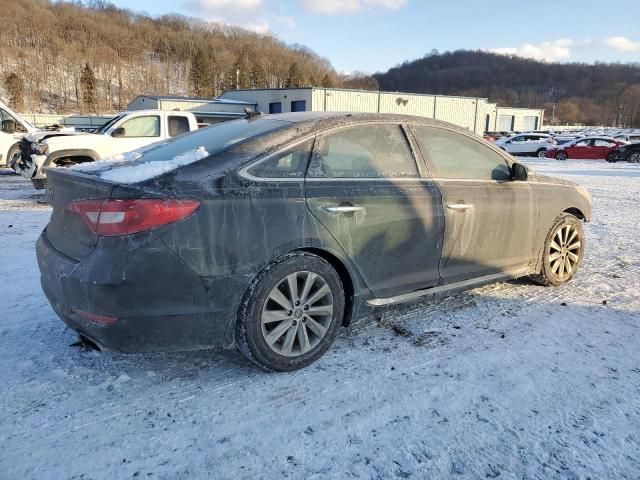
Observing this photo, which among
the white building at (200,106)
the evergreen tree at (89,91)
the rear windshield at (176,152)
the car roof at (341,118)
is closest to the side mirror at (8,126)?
the rear windshield at (176,152)

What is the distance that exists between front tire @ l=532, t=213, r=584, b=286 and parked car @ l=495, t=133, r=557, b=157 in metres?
26.7

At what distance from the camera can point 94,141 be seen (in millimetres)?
9414

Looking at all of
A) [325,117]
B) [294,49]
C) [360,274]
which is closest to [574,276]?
[360,274]

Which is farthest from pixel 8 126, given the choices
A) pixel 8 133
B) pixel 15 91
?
pixel 15 91

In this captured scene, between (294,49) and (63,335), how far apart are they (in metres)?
151

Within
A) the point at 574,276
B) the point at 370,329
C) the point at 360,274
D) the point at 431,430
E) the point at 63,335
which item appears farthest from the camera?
the point at 574,276

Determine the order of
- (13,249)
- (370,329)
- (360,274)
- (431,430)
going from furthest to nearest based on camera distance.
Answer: (13,249) → (370,329) → (360,274) → (431,430)

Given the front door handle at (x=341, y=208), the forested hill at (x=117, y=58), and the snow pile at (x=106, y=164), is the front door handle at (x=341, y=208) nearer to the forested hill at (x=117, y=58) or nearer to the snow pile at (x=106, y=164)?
the snow pile at (x=106, y=164)

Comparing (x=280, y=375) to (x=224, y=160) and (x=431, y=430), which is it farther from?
(x=224, y=160)

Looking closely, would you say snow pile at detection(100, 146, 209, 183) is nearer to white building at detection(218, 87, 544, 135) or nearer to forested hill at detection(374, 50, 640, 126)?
white building at detection(218, 87, 544, 135)

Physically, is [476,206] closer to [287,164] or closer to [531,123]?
[287,164]

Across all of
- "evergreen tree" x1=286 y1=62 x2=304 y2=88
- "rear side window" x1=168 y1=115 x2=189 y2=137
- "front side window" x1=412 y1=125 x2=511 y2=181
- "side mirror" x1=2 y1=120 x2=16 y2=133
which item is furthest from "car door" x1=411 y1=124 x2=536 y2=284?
"evergreen tree" x1=286 y1=62 x2=304 y2=88

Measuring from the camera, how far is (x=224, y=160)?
2.82 metres

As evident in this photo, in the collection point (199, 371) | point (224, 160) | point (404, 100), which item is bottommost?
point (199, 371)
